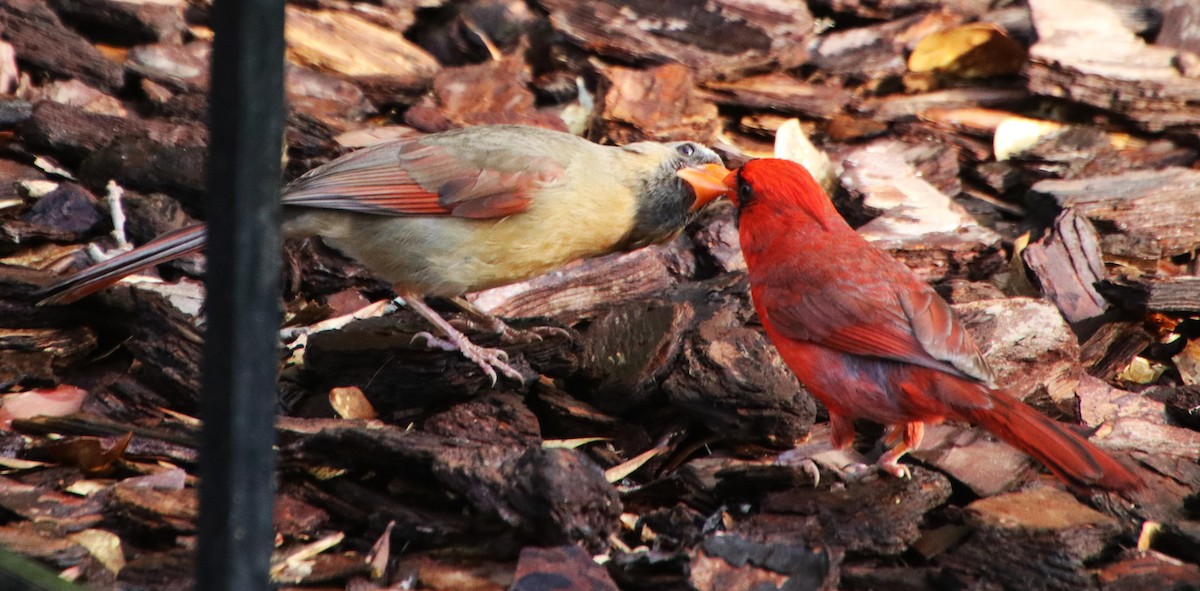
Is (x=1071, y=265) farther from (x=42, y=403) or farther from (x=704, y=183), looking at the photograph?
(x=42, y=403)

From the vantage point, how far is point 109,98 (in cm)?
540

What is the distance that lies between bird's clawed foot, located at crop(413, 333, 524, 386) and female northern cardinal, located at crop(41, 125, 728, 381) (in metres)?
0.08

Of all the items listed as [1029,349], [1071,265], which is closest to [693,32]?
[1071,265]

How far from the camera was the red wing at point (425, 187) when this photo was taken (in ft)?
15.1

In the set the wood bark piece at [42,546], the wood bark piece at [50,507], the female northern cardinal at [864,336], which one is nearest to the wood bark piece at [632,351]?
the female northern cardinal at [864,336]

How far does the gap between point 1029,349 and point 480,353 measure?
192cm

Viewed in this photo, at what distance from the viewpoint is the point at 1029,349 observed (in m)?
4.37

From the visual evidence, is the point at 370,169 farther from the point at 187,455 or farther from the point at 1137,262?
the point at 1137,262

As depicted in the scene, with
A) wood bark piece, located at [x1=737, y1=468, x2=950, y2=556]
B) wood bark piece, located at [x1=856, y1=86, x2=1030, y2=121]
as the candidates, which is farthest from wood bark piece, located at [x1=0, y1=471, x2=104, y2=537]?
wood bark piece, located at [x1=856, y1=86, x2=1030, y2=121]

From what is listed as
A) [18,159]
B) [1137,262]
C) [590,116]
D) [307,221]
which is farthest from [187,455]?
[1137,262]

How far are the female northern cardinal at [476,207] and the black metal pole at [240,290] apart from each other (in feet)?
8.90

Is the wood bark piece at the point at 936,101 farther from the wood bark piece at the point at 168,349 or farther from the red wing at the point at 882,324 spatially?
the wood bark piece at the point at 168,349

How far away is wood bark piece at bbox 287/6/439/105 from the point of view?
19.1 ft

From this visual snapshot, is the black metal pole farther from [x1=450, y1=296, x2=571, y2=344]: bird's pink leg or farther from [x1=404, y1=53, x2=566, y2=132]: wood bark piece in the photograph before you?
[x1=404, y1=53, x2=566, y2=132]: wood bark piece
